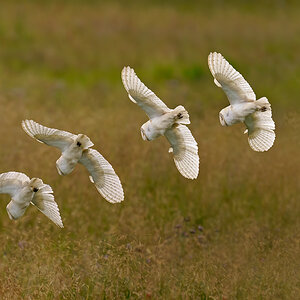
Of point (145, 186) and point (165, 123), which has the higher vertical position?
point (165, 123)

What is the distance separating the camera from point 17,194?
12.3 ft

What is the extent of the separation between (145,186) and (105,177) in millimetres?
2992

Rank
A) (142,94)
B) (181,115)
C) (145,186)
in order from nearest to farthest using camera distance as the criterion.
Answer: (181,115), (142,94), (145,186)

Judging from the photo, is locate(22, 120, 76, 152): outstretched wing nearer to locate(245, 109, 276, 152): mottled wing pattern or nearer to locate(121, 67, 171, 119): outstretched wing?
locate(121, 67, 171, 119): outstretched wing

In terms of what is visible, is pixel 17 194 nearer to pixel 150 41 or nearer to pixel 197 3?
pixel 150 41

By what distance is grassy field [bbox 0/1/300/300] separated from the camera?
4691 millimetres

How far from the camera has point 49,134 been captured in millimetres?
3672

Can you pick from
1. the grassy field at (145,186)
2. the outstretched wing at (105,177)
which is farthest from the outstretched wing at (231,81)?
the grassy field at (145,186)

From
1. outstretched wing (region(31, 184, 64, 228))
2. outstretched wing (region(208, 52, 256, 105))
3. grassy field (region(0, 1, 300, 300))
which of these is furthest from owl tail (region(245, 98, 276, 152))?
grassy field (region(0, 1, 300, 300))

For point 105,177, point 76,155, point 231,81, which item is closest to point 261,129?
point 231,81

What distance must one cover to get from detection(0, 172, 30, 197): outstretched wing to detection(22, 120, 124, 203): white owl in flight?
0.65ft

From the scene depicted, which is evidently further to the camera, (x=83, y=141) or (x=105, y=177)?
(x=105, y=177)

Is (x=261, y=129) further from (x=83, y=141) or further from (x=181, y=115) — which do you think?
(x=83, y=141)

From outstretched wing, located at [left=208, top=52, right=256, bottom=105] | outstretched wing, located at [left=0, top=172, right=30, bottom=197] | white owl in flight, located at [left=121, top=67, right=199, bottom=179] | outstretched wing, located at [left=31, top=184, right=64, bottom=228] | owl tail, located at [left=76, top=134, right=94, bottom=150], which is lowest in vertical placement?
outstretched wing, located at [left=31, top=184, right=64, bottom=228]
